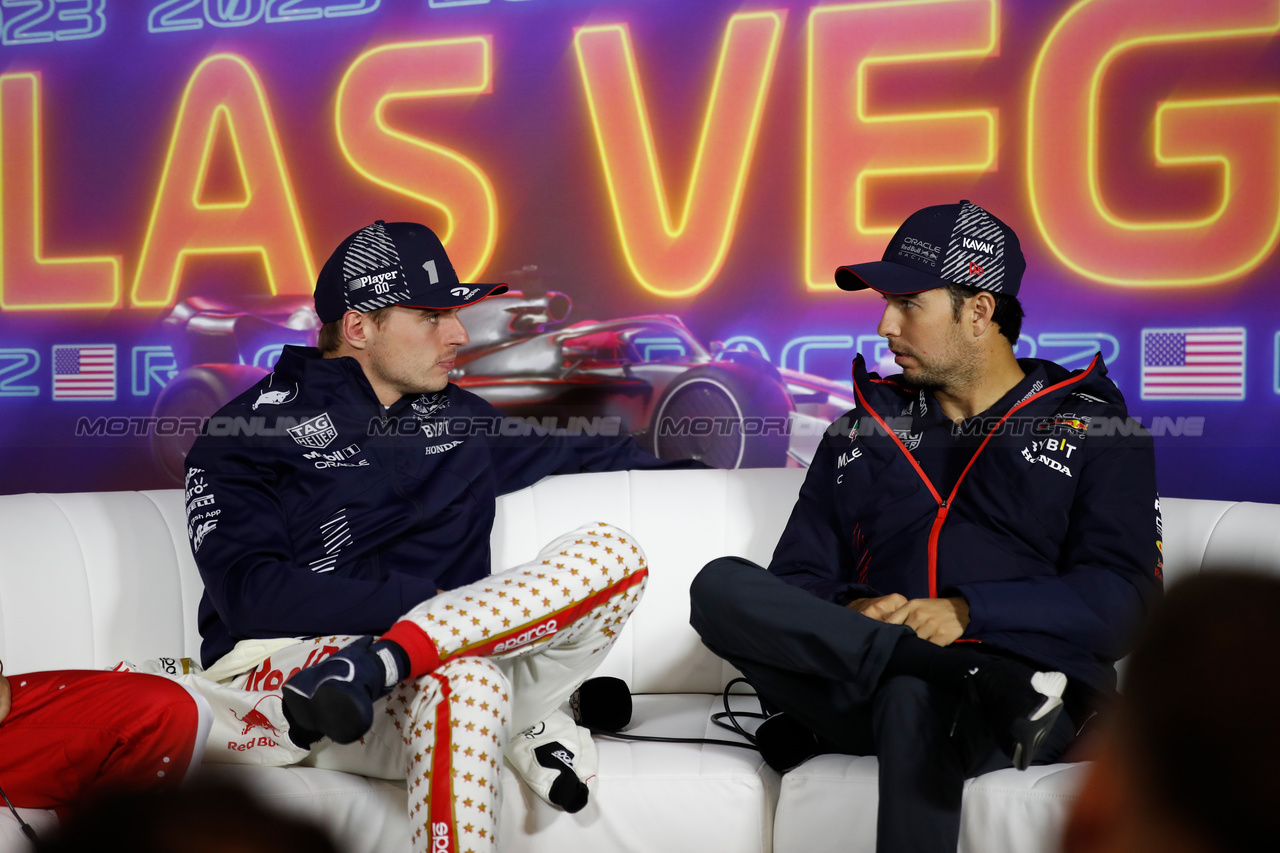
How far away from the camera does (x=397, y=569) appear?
81.3 inches

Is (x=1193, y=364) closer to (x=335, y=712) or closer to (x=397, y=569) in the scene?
(x=397, y=569)

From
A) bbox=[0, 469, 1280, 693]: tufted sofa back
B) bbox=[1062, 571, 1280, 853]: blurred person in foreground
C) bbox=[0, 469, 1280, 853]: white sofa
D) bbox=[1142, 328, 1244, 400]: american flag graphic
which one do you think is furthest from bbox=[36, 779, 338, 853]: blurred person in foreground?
bbox=[1142, 328, 1244, 400]: american flag graphic

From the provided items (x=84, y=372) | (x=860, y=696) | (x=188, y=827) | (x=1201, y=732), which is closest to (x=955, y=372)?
(x=860, y=696)

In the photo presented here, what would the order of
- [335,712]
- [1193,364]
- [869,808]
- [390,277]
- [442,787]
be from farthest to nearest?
1. [1193,364]
2. [390,277]
3. [869,808]
4. [442,787]
5. [335,712]

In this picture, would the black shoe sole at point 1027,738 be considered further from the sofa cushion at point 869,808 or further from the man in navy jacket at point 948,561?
the sofa cushion at point 869,808

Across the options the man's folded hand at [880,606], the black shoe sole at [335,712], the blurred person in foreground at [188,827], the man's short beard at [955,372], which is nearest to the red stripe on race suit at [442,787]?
the black shoe sole at [335,712]

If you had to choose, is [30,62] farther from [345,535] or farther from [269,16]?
[345,535]

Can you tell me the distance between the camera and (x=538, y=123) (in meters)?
3.08

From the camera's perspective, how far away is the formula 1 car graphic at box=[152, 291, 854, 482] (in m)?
2.97

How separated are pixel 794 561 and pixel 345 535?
2.79 feet

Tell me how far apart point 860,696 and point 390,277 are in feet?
3.99

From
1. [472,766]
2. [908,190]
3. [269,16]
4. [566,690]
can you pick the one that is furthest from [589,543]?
[269,16]

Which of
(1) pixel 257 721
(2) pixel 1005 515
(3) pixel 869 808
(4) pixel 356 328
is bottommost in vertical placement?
(3) pixel 869 808

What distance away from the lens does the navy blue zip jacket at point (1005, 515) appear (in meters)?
1.78
